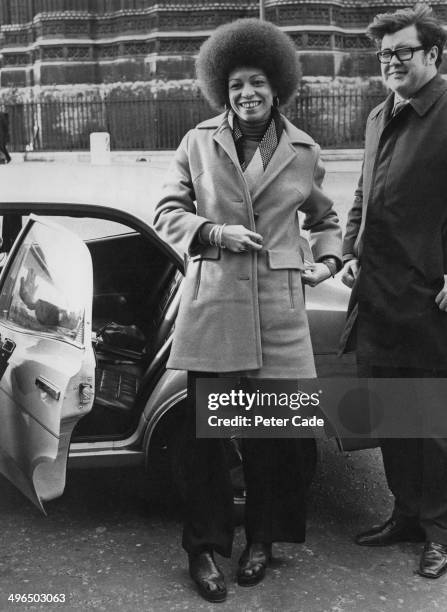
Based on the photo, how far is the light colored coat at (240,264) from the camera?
285 cm

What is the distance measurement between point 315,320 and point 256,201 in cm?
77

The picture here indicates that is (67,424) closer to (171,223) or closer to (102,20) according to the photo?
(171,223)

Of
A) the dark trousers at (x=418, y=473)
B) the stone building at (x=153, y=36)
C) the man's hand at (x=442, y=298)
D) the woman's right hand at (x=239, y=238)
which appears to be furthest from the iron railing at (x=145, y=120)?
the woman's right hand at (x=239, y=238)

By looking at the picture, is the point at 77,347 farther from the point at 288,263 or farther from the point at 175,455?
the point at 288,263

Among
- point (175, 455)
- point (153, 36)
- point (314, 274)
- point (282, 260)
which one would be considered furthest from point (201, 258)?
point (153, 36)

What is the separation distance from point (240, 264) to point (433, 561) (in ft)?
Result: 4.54

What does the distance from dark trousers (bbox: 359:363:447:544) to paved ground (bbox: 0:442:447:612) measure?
0.19 m

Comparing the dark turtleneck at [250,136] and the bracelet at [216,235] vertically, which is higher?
the dark turtleneck at [250,136]

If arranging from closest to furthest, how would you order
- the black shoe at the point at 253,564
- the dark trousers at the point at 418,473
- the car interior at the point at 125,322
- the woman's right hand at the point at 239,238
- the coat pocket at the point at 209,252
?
the woman's right hand at the point at 239,238 → the coat pocket at the point at 209,252 → the black shoe at the point at 253,564 → the dark trousers at the point at 418,473 → the car interior at the point at 125,322

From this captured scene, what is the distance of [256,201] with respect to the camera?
9.40 ft

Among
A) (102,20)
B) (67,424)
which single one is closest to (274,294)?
(67,424)

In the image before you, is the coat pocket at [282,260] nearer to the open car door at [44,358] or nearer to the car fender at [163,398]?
→ the open car door at [44,358]

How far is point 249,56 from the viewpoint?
287 centimetres

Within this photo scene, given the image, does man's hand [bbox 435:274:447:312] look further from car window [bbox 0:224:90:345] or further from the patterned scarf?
car window [bbox 0:224:90:345]
